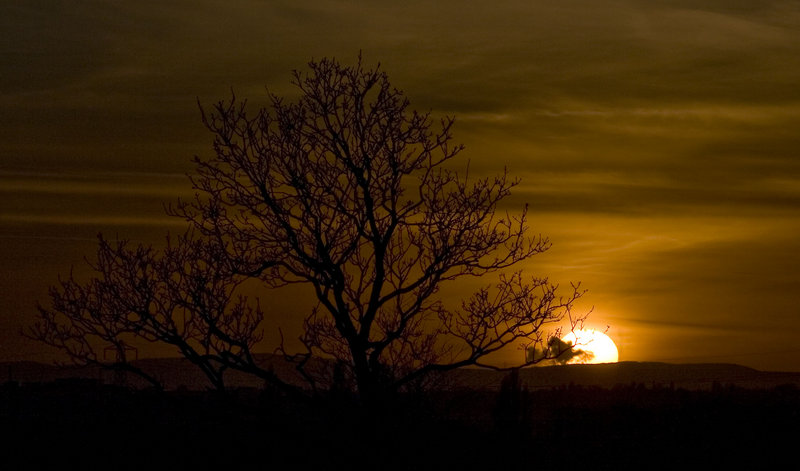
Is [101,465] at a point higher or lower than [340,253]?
lower

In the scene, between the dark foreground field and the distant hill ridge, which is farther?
the distant hill ridge

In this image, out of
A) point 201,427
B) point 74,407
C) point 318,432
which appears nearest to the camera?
point 318,432

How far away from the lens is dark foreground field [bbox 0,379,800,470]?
17.1 m

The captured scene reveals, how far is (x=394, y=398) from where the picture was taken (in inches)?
641

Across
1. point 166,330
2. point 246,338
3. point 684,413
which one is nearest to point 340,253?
point 246,338

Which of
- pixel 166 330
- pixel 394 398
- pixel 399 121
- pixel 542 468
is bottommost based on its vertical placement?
pixel 542 468

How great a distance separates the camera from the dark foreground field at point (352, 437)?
1709cm

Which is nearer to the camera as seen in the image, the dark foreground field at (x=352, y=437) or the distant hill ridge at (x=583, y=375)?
the dark foreground field at (x=352, y=437)

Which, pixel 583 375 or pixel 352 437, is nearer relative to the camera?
pixel 352 437

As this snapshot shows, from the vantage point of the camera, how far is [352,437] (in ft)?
55.7

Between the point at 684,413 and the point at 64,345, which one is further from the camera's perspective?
the point at 684,413

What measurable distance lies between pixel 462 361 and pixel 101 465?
8847 mm

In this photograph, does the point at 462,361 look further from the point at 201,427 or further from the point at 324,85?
the point at 201,427

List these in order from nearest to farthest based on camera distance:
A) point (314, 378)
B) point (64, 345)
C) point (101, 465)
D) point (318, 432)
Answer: point (64, 345) → point (314, 378) → point (318, 432) → point (101, 465)
